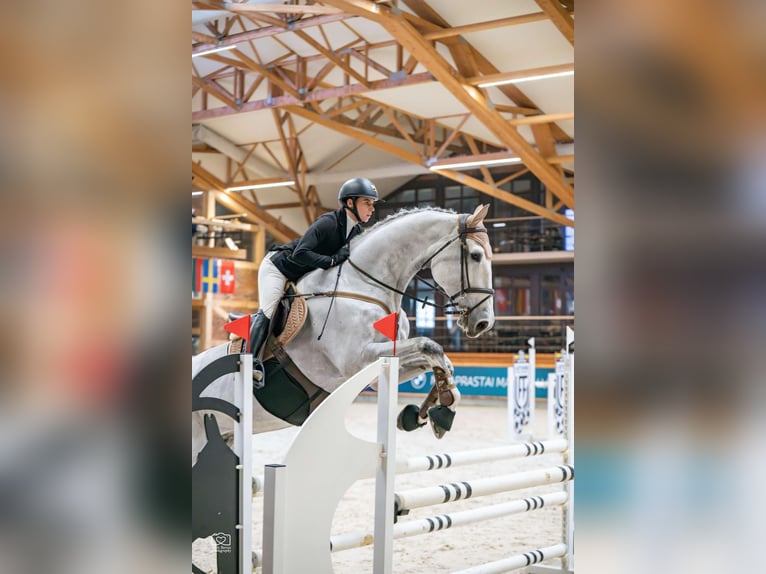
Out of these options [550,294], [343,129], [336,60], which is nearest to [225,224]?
[343,129]

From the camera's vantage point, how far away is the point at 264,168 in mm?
13008

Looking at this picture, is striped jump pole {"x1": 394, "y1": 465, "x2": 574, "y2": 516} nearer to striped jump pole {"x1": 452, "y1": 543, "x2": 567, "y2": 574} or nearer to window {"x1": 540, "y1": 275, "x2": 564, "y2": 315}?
striped jump pole {"x1": 452, "y1": 543, "x2": 567, "y2": 574}

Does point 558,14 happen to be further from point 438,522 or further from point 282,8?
point 438,522

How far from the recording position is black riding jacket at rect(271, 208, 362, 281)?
2893 millimetres

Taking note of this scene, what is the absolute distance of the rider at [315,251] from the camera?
9.44 ft

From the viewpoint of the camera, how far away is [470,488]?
8.04 feet

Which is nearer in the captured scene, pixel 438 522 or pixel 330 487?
pixel 330 487

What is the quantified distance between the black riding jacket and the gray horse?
51mm

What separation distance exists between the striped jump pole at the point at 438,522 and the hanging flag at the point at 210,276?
10047mm

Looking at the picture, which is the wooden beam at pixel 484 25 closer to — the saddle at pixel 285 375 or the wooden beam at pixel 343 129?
the wooden beam at pixel 343 129

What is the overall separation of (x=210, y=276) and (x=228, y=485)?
11024 millimetres

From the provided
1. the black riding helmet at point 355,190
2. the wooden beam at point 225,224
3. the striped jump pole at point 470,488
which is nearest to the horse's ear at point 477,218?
the black riding helmet at point 355,190
